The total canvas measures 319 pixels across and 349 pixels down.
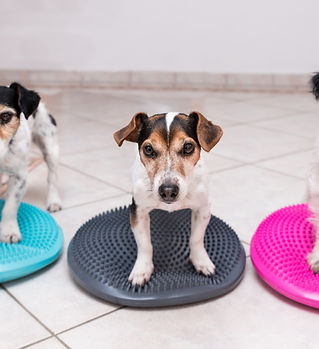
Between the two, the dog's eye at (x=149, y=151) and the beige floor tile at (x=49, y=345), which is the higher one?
the dog's eye at (x=149, y=151)

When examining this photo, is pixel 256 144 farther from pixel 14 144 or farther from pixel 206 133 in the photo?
pixel 206 133

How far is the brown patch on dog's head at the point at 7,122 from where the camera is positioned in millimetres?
1889

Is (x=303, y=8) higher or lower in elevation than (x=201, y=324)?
higher

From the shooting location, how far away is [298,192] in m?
2.73

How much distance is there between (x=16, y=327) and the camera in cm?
156

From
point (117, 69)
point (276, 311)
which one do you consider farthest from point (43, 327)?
point (117, 69)

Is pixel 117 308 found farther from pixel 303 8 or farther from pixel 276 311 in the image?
pixel 303 8

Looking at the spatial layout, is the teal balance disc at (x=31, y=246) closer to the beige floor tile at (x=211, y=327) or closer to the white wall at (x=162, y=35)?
the beige floor tile at (x=211, y=327)

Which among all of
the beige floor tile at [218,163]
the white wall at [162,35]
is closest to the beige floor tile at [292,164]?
the beige floor tile at [218,163]

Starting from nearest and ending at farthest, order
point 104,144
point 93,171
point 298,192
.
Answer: point 298,192 < point 93,171 < point 104,144

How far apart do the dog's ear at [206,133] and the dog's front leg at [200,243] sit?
25 cm

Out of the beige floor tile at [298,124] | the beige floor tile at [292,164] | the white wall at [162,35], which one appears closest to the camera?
the beige floor tile at [292,164]

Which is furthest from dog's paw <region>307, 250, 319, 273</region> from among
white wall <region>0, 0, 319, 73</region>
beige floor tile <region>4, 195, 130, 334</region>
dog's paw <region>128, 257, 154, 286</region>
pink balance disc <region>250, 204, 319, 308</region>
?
white wall <region>0, 0, 319, 73</region>

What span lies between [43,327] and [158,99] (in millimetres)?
3856
